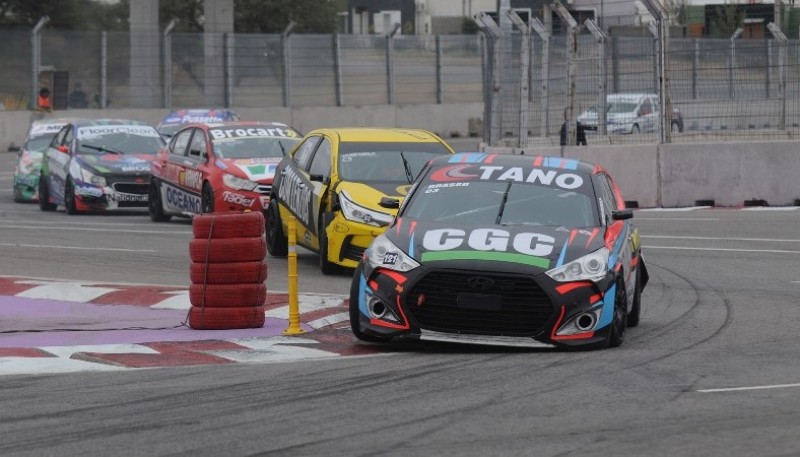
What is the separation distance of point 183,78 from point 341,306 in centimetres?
3055

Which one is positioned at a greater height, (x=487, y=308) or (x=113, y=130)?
(x=113, y=130)

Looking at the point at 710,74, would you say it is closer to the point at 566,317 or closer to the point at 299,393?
the point at 566,317

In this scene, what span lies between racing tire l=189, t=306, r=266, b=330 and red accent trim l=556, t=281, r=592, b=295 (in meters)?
2.73

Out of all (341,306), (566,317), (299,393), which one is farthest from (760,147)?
(299,393)

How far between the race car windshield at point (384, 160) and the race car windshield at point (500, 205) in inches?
153

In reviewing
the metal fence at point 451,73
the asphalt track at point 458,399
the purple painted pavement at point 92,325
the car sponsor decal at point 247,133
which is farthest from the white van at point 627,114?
the purple painted pavement at point 92,325

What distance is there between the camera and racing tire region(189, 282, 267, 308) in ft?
36.4

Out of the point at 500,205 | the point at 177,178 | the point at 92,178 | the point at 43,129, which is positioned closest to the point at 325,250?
the point at 500,205

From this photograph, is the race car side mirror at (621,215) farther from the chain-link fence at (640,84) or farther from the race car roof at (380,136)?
the chain-link fence at (640,84)

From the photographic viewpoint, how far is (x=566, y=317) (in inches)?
373

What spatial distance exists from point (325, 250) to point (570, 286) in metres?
5.22

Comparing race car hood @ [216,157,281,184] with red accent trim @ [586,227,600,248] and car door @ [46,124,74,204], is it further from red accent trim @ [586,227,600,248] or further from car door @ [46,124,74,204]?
red accent trim @ [586,227,600,248]

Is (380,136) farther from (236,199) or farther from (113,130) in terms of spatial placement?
(113,130)

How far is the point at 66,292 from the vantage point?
42.4 feet
